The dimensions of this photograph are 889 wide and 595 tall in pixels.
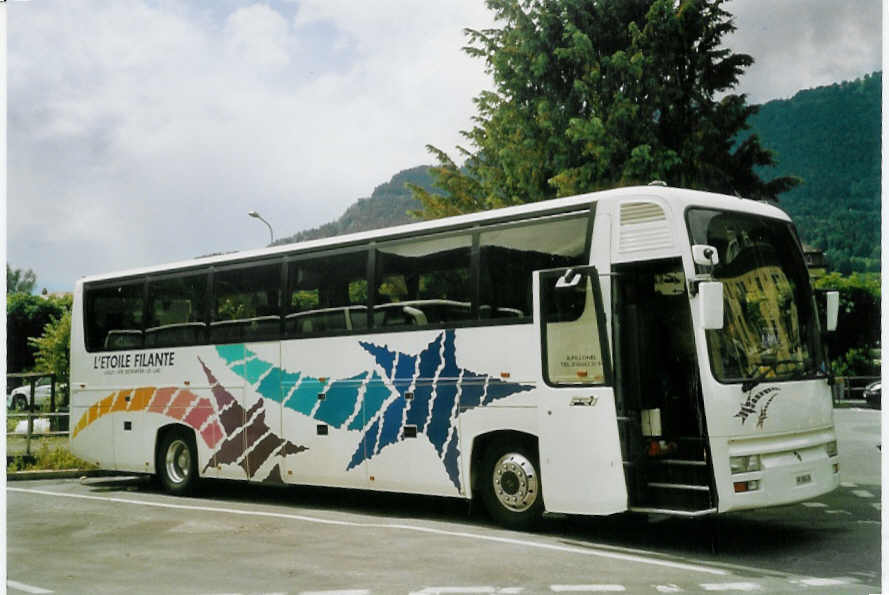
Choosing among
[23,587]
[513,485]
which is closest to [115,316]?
[513,485]

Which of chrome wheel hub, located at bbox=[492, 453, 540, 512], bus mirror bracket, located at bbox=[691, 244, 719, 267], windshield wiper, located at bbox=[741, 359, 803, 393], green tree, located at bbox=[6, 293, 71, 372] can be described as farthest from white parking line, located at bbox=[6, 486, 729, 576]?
green tree, located at bbox=[6, 293, 71, 372]

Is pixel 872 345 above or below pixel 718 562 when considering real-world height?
above

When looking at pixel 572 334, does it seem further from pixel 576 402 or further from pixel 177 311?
pixel 177 311

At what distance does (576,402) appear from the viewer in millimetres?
9844

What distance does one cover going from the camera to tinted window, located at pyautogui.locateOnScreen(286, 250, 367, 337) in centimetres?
1231

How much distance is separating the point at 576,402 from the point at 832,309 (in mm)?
2684

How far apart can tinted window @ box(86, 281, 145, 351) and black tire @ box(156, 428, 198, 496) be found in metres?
1.48

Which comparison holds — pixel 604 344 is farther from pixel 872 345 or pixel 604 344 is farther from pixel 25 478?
pixel 25 478

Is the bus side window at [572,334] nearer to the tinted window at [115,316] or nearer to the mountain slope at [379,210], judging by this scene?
the mountain slope at [379,210]

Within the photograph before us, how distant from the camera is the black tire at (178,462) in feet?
48.0

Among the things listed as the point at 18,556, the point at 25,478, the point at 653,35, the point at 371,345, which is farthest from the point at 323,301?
the point at 653,35

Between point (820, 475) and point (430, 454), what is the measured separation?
13.4ft

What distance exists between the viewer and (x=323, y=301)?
1280 cm

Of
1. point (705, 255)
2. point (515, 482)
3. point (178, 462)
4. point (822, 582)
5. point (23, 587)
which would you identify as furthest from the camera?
point (178, 462)
